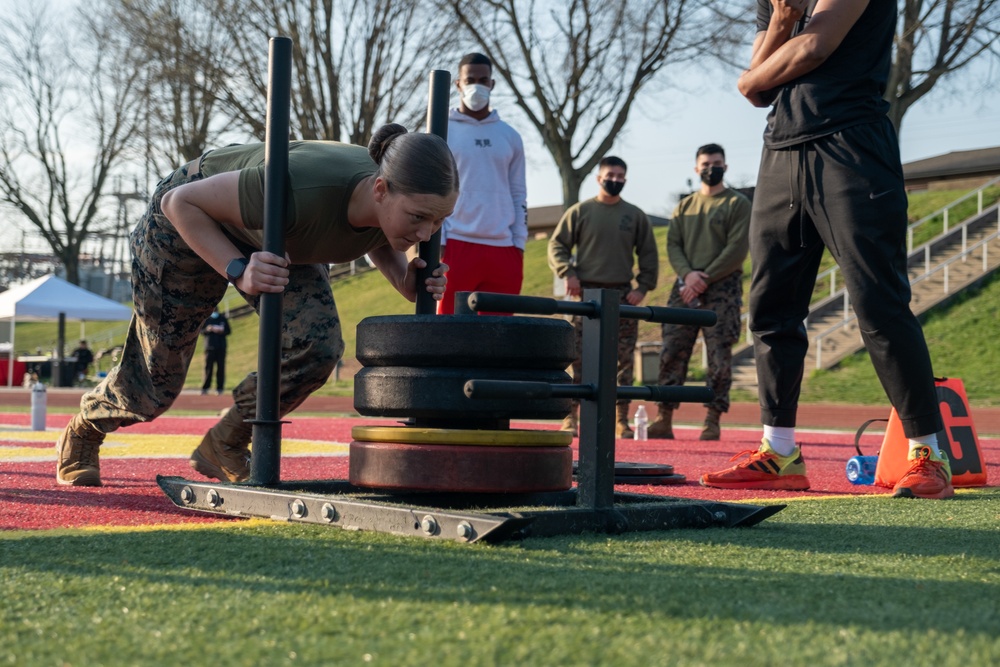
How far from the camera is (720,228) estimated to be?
9.25 meters

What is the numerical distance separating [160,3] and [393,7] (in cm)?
649

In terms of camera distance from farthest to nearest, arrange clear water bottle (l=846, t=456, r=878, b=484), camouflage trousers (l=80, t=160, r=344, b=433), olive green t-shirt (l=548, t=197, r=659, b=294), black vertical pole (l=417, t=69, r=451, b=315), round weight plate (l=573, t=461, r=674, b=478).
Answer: olive green t-shirt (l=548, t=197, r=659, b=294) < clear water bottle (l=846, t=456, r=878, b=484) < round weight plate (l=573, t=461, r=674, b=478) < camouflage trousers (l=80, t=160, r=344, b=433) < black vertical pole (l=417, t=69, r=451, b=315)

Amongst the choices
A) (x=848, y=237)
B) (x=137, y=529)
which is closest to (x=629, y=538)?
(x=137, y=529)

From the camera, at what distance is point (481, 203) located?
700cm

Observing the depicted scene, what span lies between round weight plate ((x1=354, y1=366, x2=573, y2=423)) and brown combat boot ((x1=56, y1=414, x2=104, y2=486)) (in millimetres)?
1702

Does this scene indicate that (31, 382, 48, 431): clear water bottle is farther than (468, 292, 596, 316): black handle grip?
Yes

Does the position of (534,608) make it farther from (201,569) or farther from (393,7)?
(393,7)

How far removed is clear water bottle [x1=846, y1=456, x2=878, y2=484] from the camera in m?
5.26

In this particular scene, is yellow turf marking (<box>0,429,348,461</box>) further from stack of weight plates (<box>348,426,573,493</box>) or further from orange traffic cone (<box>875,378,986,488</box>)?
stack of weight plates (<box>348,426,573,493</box>)

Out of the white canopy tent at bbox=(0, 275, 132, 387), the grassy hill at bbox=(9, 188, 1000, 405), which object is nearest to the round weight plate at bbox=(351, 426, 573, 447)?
the grassy hill at bbox=(9, 188, 1000, 405)

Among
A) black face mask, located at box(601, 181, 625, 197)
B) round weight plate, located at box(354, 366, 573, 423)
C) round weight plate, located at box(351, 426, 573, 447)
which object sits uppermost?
black face mask, located at box(601, 181, 625, 197)

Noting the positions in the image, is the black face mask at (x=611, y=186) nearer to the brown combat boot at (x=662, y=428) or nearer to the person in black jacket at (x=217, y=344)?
the brown combat boot at (x=662, y=428)

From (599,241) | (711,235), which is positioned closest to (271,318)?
(599,241)

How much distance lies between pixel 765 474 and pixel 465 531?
2.23m
